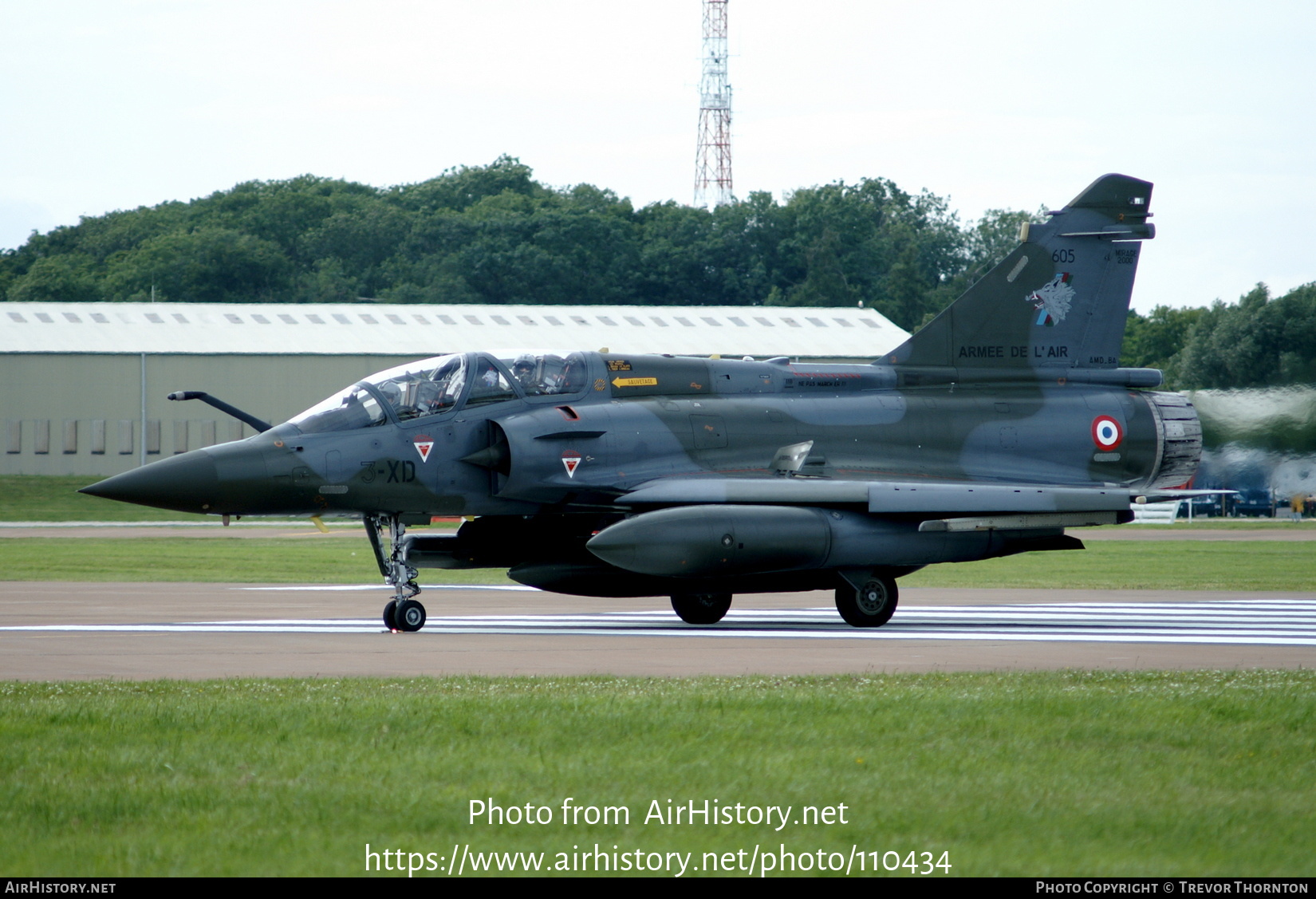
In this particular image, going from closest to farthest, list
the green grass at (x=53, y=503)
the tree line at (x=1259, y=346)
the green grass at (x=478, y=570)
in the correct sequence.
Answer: the tree line at (x=1259, y=346), the green grass at (x=478, y=570), the green grass at (x=53, y=503)

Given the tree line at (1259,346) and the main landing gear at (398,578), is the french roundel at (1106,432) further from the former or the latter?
the main landing gear at (398,578)

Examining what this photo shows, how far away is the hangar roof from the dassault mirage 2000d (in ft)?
121

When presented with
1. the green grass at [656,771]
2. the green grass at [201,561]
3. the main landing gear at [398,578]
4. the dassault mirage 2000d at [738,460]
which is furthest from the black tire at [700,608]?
the green grass at [201,561]

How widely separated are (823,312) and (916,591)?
132 ft

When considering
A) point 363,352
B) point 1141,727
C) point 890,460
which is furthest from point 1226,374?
point 363,352

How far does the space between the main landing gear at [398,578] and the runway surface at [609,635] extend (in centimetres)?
27

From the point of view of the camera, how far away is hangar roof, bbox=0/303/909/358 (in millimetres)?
53781

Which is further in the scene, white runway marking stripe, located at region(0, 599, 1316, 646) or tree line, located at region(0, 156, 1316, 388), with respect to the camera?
tree line, located at region(0, 156, 1316, 388)

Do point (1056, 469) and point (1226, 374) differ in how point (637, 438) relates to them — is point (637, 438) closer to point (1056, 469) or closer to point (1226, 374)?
point (1056, 469)

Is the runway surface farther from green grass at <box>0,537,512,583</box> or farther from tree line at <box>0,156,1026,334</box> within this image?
tree line at <box>0,156,1026,334</box>

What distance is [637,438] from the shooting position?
16.1 meters

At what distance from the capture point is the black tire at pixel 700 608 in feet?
53.8

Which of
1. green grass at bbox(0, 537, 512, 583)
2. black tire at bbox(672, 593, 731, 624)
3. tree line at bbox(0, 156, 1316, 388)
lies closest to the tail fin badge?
black tire at bbox(672, 593, 731, 624)

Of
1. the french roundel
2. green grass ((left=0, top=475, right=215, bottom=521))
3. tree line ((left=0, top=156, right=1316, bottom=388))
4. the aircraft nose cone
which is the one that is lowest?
green grass ((left=0, top=475, right=215, bottom=521))
